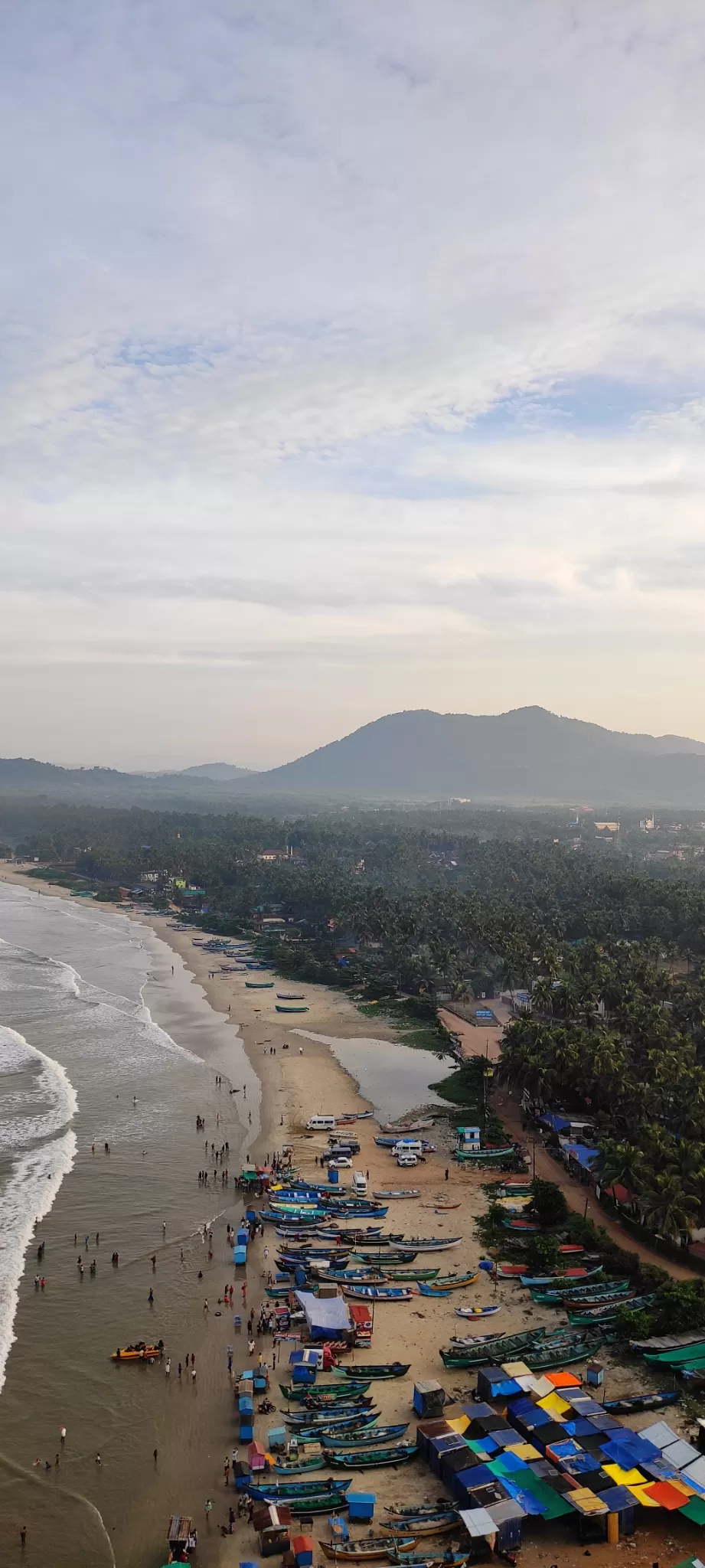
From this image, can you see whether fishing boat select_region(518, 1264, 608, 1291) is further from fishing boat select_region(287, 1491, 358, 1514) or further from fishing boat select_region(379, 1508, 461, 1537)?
fishing boat select_region(287, 1491, 358, 1514)

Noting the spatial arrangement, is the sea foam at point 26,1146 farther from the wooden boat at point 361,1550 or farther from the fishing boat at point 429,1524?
A: the fishing boat at point 429,1524

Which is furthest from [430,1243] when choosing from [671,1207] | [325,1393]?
[325,1393]

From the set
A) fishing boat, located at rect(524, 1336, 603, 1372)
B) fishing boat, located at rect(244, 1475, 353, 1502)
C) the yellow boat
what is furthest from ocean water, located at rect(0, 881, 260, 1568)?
fishing boat, located at rect(524, 1336, 603, 1372)

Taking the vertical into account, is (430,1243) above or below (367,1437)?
above

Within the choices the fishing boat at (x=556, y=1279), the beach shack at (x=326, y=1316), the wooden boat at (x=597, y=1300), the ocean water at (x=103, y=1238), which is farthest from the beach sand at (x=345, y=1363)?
the beach shack at (x=326, y=1316)

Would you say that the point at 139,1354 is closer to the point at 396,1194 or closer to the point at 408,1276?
the point at 408,1276

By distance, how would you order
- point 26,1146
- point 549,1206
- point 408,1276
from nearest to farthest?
point 408,1276 < point 549,1206 < point 26,1146
